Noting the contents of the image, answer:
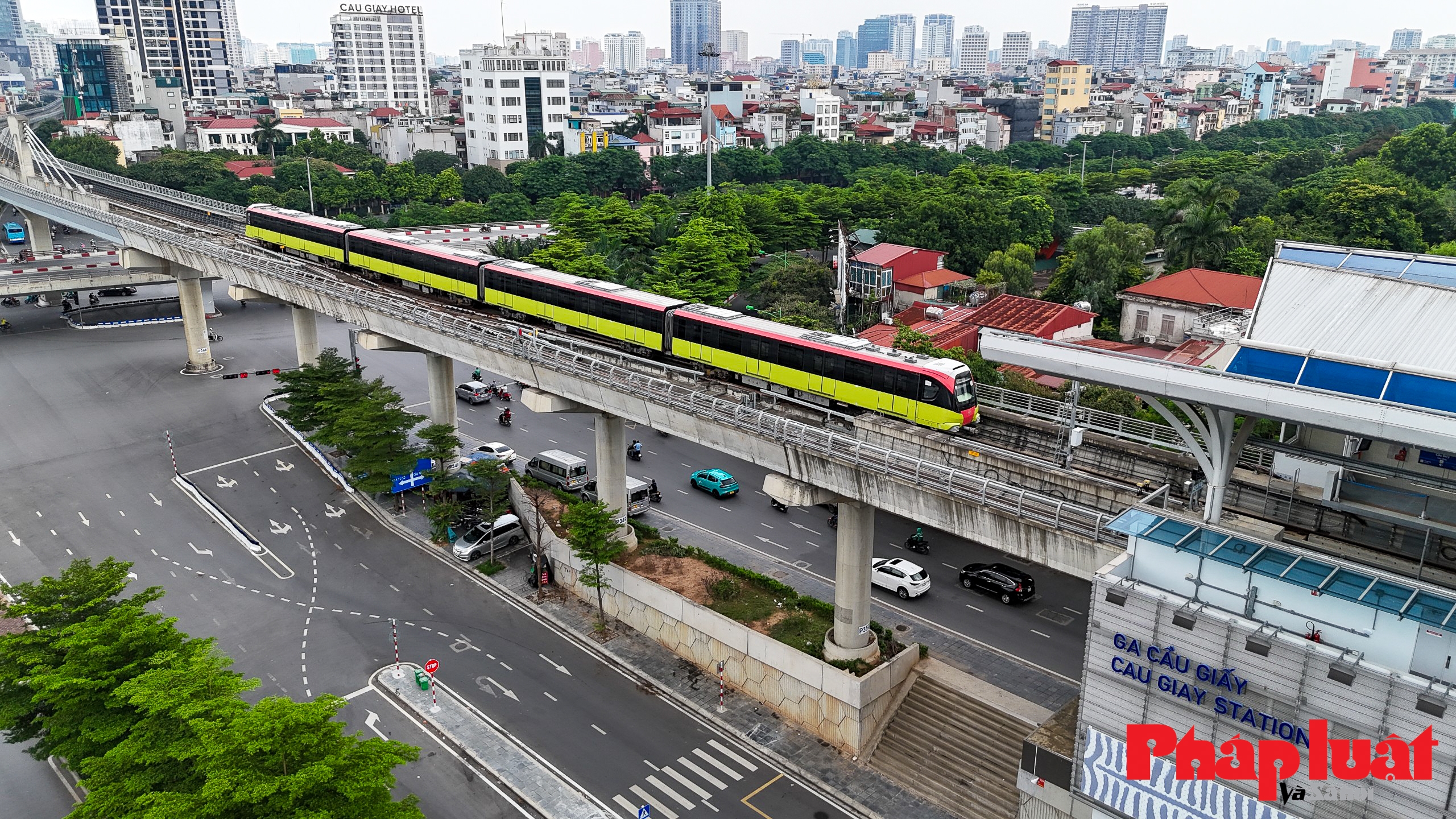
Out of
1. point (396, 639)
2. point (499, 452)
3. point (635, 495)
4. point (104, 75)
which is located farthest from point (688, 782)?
point (104, 75)

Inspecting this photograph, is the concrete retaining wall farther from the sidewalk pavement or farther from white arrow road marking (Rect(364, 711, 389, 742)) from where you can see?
white arrow road marking (Rect(364, 711, 389, 742))

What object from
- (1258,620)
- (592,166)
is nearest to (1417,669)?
(1258,620)

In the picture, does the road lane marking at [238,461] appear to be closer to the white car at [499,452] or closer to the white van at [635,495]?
the white car at [499,452]

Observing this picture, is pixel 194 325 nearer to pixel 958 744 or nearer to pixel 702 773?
pixel 702 773

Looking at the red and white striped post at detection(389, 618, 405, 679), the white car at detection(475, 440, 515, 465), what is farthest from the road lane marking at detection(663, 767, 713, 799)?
the white car at detection(475, 440, 515, 465)

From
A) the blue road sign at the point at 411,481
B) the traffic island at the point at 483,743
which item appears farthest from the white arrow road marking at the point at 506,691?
the blue road sign at the point at 411,481

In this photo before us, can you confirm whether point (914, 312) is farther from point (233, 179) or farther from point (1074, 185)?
point (233, 179)

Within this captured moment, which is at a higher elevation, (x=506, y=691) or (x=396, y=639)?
(x=396, y=639)
